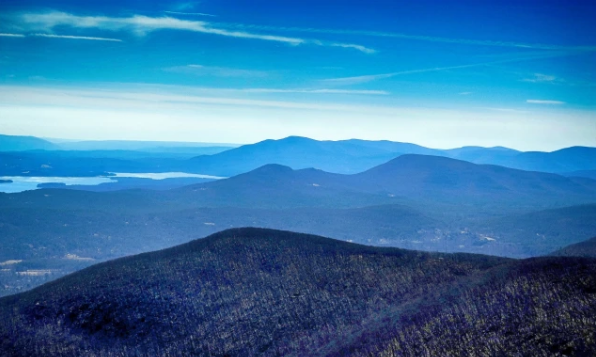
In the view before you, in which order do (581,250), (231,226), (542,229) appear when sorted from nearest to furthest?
(581,250) < (542,229) < (231,226)

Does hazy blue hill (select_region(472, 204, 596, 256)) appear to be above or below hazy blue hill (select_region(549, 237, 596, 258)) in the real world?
below

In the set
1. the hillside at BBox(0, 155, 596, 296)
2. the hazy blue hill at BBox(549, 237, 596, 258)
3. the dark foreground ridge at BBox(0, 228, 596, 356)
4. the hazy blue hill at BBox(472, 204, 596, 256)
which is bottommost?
the hillside at BBox(0, 155, 596, 296)

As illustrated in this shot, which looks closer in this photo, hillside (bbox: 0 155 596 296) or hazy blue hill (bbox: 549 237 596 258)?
hazy blue hill (bbox: 549 237 596 258)

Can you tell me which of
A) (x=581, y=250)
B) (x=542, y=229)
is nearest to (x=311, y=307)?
(x=581, y=250)

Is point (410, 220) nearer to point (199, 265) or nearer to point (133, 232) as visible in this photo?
point (133, 232)

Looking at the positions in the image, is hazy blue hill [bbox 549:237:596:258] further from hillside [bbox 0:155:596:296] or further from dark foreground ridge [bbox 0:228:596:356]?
hillside [bbox 0:155:596:296]

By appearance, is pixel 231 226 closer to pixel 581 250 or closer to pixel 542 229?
pixel 542 229

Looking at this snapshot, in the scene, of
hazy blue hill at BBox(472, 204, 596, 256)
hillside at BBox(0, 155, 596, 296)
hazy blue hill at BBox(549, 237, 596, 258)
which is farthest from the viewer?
hazy blue hill at BBox(472, 204, 596, 256)

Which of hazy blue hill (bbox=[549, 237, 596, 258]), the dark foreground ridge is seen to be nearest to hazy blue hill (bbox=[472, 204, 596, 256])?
hazy blue hill (bbox=[549, 237, 596, 258])
